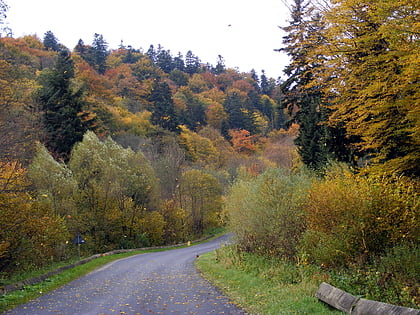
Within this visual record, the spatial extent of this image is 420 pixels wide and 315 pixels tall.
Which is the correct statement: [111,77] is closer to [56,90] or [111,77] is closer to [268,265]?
[56,90]

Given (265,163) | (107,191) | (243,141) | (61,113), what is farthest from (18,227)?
(243,141)

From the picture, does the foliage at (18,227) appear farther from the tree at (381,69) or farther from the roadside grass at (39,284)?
the tree at (381,69)

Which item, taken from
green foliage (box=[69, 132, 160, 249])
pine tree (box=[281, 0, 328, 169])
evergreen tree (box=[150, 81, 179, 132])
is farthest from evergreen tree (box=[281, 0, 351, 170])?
evergreen tree (box=[150, 81, 179, 132])

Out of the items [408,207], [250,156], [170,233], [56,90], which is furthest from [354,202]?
[250,156]

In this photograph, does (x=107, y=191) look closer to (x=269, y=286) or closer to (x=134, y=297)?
(x=134, y=297)

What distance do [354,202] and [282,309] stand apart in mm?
3459

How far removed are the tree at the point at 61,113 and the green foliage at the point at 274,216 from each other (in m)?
25.0

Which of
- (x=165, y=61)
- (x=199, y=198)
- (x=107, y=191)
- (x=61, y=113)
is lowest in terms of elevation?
(x=199, y=198)

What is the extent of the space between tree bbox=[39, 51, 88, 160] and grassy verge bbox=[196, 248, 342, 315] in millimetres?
25988

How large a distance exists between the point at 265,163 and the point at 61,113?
3161 cm

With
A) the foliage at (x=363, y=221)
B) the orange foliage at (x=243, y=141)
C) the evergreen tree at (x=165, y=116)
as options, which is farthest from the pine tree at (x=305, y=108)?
the orange foliage at (x=243, y=141)

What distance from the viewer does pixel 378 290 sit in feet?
25.1

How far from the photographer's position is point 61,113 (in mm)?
38875

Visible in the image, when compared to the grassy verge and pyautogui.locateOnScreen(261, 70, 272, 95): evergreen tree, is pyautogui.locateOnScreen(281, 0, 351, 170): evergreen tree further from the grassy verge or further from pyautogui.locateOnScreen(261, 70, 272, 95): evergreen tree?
pyautogui.locateOnScreen(261, 70, 272, 95): evergreen tree
